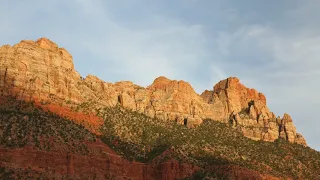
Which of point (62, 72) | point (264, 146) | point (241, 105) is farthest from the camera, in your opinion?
point (241, 105)

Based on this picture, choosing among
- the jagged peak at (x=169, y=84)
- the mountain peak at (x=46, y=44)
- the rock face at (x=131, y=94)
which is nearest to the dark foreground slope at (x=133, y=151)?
the rock face at (x=131, y=94)

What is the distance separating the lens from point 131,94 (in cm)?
15612

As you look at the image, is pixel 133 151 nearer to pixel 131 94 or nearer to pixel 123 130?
pixel 123 130

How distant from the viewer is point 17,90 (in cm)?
11669

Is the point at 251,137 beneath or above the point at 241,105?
beneath

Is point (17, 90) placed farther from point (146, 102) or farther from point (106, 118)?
point (146, 102)

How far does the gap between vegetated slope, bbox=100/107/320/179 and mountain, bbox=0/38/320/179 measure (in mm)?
295

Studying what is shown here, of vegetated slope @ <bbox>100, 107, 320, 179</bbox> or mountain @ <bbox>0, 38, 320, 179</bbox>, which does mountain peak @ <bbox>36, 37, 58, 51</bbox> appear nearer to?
mountain @ <bbox>0, 38, 320, 179</bbox>

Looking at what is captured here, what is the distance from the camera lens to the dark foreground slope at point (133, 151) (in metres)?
98.9

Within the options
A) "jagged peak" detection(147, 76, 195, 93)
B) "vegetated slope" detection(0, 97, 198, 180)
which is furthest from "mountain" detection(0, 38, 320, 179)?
"jagged peak" detection(147, 76, 195, 93)

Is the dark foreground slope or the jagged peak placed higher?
the jagged peak

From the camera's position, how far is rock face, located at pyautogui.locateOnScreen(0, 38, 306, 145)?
11988 cm

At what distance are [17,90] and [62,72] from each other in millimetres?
14676

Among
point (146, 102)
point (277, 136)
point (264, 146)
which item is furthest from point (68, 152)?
point (277, 136)
